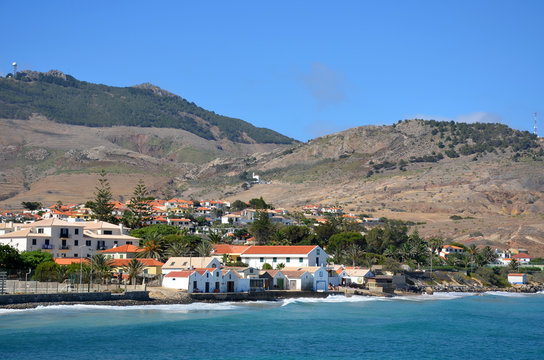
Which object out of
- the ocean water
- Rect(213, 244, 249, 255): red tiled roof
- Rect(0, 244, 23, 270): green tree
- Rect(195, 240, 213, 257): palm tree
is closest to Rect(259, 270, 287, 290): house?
the ocean water

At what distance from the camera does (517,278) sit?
108188 millimetres

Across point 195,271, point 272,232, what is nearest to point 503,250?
point 272,232

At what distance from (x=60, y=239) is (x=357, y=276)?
1390 inches

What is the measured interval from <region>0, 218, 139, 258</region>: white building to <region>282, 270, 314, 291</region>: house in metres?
22.2

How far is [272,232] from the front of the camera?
103 metres

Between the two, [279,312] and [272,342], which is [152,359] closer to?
[272,342]

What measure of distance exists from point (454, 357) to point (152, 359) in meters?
18.0

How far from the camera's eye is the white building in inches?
2918

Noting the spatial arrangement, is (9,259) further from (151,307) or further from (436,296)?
(436,296)

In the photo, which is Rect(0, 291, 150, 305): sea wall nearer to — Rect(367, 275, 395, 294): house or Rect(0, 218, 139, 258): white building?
Rect(0, 218, 139, 258): white building

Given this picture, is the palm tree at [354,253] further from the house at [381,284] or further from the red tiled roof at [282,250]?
the red tiled roof at [282,250]

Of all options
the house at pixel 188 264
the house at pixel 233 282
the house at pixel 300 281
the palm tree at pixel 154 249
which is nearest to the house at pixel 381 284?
the house at pixel 300 281

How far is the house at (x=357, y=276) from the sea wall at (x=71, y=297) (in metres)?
32.9

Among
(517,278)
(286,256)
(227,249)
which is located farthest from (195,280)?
(517,278)
